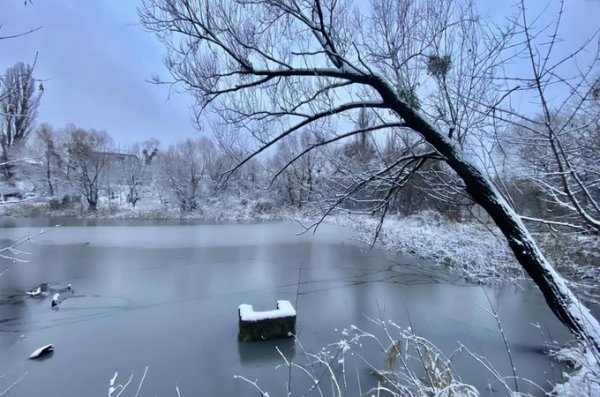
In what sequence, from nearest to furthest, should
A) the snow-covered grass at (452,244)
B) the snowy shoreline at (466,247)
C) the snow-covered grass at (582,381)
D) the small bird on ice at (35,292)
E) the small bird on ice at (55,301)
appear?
the snow-covered grass at (582,381) → the snowy shoreline at (466,247) → the small bird on ice at (55,301) → the small bird on ice at (35,292) → the snow-covered grass at (452,244)

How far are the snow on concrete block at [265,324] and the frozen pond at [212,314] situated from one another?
141mm

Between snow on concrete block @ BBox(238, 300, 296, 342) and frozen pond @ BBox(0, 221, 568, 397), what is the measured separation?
0.14 meters

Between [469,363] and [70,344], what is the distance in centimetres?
521

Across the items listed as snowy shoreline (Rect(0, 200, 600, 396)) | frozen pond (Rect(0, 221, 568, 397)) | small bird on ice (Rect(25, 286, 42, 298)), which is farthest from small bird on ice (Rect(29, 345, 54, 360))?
small bird on ice (Rect(25, 286, 42, 298))

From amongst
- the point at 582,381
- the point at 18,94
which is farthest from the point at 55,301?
the point at 582,381

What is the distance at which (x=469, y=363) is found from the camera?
404 centimetres

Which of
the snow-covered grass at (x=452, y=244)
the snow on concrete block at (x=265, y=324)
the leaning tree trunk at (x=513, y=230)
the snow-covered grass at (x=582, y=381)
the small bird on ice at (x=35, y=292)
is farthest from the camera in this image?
the snow-covered grass at (x=452, y=244)

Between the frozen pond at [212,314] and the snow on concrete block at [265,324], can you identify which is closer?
the frozen pond at [212,314]

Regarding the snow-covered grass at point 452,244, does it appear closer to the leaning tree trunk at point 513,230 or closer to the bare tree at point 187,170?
the leaning tree trunk at point 513,230

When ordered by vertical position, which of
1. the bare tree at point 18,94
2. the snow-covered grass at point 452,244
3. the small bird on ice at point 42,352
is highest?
the bare tree at point 18,94

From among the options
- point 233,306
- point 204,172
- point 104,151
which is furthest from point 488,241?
point 104,151

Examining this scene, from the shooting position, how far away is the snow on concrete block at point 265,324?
15.2 feet

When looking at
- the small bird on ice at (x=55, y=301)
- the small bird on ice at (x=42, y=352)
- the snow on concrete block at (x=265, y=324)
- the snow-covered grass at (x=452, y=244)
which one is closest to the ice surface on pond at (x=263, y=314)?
the snow on concrete block at (x=265, y=324)

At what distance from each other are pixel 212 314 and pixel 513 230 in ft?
15.6
